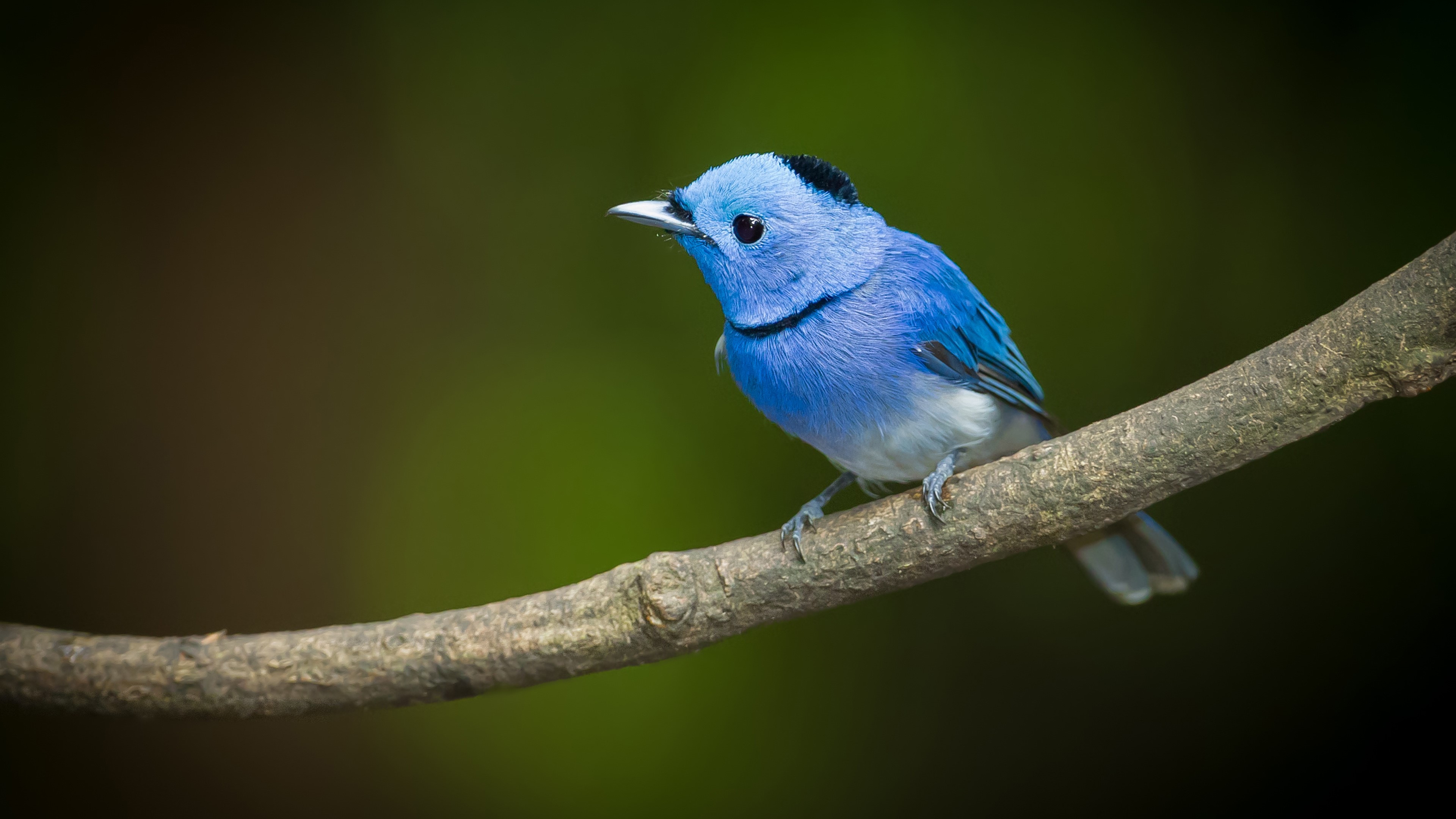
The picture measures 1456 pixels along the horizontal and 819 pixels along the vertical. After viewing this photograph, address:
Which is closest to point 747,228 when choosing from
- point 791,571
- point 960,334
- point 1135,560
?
point 960,334

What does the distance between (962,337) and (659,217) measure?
0.44 metres

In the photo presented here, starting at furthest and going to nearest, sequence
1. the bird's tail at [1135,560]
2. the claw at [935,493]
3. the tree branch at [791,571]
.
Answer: the bird's tail at [1135,560] < the claw at [935,493] < the tree branch at [791,571]

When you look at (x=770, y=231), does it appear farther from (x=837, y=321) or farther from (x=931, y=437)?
(x=931, y=437)

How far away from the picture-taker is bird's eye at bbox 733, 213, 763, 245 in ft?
4.21

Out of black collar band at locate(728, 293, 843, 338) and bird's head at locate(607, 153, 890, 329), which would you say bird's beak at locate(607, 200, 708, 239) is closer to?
bird's head at locate(607, 153, 890, 329)

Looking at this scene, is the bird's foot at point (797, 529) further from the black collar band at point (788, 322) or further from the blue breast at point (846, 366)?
the black collar band at point (788, 322)

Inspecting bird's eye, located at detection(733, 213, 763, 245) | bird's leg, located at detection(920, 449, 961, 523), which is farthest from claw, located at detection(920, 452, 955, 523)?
bird's eye, located at detection(733, 213, 763, 245)

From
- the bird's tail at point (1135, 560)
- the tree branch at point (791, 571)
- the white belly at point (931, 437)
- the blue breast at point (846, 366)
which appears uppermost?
the blue breast at point (846, 366)

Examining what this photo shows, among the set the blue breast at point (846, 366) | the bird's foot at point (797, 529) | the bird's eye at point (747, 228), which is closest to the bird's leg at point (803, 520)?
the bird's foot at point (797, 529)

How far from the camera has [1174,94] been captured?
67.7 inches

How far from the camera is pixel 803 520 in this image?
132cm

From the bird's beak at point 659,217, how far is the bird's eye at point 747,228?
0.13 ft

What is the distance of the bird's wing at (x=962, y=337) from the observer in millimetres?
1347

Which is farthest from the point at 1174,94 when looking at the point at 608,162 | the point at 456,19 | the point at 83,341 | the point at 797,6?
the point at 83,341
